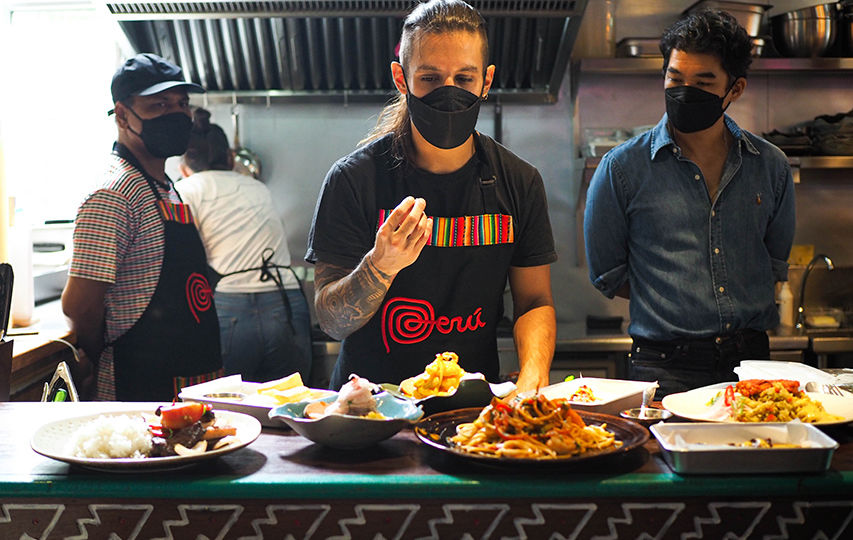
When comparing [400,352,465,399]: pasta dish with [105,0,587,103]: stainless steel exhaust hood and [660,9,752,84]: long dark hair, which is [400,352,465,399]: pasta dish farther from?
[105,0,587,103]: stainless steel exhaust hood

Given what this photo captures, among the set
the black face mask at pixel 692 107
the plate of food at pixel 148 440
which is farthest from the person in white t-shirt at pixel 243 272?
the plate of food at pixel 148 440

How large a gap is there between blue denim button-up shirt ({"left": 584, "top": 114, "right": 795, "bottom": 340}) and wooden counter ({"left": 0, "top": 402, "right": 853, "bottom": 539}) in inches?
51.1

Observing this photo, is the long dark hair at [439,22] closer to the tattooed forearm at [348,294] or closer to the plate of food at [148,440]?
the tattooed forearm at [348,294]

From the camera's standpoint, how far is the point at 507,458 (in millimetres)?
1543

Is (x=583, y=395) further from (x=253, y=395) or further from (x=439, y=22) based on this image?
(x=439, y=22)

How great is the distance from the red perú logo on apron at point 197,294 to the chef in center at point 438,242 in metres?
0.89

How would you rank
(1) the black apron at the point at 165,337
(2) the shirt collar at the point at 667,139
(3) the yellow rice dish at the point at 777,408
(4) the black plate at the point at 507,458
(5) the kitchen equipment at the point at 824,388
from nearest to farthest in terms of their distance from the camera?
(4) the black plate at the point at 507,458 < (3) the yellow rice dish at the point at 777,408 < (5) the kitchen equipment at the point at 824,388 < (2) the shirt collar at the point at 667,139 < (1) the black apron at the point at 165,337

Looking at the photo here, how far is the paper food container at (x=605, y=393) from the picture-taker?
6.54ft

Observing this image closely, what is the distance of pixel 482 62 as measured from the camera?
7.54 ft

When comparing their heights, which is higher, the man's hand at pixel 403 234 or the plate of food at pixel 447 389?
the man's hand at pixel 403 234

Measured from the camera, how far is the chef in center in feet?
7.79

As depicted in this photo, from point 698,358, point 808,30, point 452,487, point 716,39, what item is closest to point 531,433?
point 452,487

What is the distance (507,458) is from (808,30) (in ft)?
12.9

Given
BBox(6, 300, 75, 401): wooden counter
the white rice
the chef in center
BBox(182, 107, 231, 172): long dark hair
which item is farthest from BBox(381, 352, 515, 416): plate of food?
BBox(182, 107, 231, 172): long dark hair
